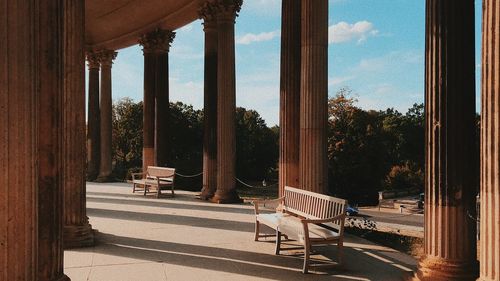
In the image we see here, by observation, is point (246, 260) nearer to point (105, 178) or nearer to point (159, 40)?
point (159, 40)

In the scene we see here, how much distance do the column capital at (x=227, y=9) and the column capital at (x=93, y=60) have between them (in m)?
32.3

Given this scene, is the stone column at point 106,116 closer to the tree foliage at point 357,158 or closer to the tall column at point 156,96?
the tall column at point 156,96

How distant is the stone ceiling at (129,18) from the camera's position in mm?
51219

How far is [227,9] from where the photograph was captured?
39625mm

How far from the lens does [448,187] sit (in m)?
15.4

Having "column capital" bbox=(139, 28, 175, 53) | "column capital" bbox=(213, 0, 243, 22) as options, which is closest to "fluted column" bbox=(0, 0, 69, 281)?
"column capital" bbox=(213, 0, 243, 22)

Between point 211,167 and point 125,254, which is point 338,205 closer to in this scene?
point 125,254

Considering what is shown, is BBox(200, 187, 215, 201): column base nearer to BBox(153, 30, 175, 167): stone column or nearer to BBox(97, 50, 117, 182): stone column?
BBox(153, 30, 175, 167): stone column

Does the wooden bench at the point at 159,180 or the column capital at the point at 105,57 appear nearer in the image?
the wooden bench at the point at 159,180

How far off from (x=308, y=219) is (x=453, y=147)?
22.4ft

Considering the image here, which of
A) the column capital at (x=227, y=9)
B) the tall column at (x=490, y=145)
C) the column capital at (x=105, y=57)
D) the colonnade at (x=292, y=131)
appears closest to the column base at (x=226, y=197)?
the colonnade at (x=292, y=131)

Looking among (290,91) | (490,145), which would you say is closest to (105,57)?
(290,91)

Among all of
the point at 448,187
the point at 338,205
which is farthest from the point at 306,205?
the point at 448,187

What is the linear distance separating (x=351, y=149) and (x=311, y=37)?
259ft
